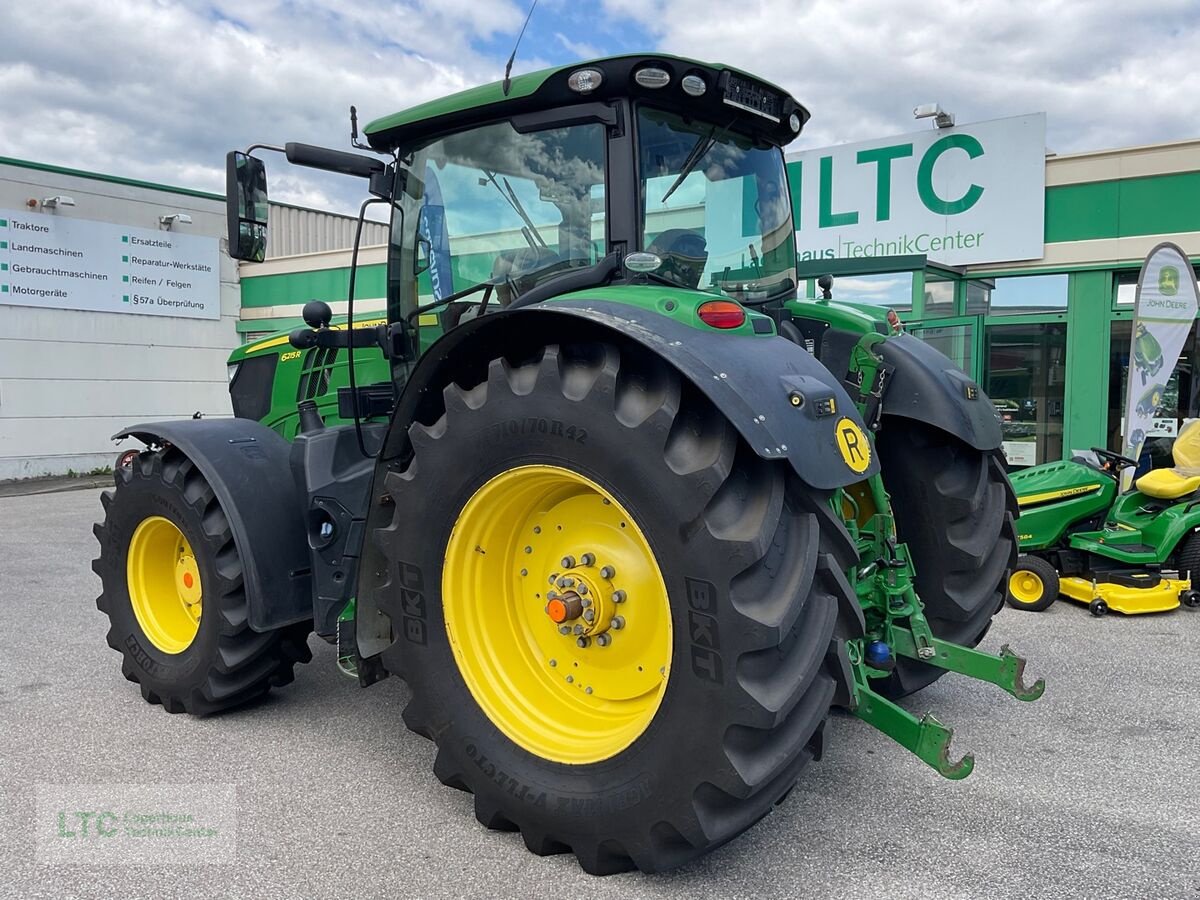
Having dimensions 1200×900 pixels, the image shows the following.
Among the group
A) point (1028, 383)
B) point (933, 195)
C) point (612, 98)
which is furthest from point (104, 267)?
point (612, 98)

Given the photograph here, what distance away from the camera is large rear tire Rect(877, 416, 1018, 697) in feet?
11.7

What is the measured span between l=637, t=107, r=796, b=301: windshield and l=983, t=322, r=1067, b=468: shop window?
7459mm

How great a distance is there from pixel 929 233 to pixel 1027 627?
21.0ft

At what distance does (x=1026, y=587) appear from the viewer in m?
5.73

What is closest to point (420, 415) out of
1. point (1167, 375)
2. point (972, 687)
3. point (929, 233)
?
point (972, 687)

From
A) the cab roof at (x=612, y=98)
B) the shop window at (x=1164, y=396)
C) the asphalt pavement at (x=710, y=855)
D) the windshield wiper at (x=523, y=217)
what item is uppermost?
the cab roof at (x=612, y=98)

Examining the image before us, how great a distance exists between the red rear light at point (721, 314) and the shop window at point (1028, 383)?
8580 millimetres

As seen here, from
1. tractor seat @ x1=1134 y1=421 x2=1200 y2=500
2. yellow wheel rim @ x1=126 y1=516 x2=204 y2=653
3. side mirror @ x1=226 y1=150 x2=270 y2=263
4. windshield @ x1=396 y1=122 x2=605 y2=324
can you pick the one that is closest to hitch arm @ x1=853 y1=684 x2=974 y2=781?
windshield @ x1=396 y1=122 x2=605 y2=324

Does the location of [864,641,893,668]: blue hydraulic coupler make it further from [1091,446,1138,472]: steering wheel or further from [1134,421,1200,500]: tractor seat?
[1091,446,1138,472]: steering wheel

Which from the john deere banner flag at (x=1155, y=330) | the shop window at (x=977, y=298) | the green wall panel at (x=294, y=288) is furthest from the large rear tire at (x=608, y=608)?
the green wall panel at (x=294, y=288)

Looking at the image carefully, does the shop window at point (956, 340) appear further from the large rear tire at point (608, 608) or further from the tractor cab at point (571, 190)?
the large rear tire at point (608, 608)

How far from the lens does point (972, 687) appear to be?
4.14 meters

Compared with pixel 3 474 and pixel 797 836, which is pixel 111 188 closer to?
pixel 3 474

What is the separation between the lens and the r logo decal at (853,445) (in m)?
2.50
